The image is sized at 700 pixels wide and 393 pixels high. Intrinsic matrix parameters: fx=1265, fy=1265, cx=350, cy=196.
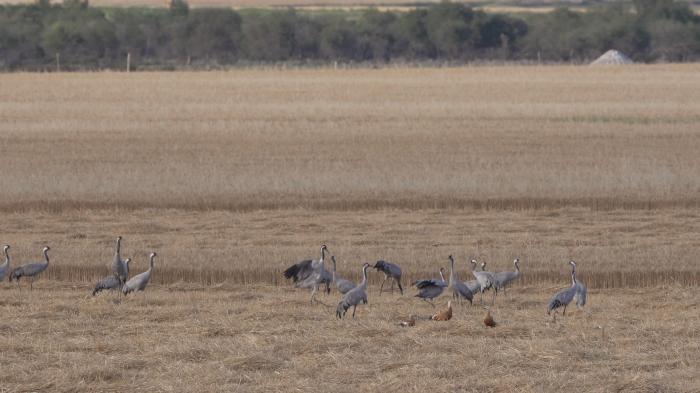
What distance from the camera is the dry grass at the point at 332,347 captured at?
998 cm

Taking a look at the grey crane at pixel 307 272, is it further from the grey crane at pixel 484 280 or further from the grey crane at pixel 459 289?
the grey crane at pixel 484 280

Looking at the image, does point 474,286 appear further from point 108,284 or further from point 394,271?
point 108,284

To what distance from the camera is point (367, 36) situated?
97.7 meters

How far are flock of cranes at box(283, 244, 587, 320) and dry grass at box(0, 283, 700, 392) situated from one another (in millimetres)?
196

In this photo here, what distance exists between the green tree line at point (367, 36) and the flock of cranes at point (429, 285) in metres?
75.0

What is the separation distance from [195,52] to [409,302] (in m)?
82.7

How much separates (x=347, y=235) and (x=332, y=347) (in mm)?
8476

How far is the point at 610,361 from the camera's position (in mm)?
10609

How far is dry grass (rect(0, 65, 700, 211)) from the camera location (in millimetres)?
23812

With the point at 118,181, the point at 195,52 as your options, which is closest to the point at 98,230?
the point at 118,181

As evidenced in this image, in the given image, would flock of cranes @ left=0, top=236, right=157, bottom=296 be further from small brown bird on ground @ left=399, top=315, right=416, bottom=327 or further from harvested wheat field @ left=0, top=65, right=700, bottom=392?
small brown bird on ground @ left=399, top=315, right=416, bottom=327

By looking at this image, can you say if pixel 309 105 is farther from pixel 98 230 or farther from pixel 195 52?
pixel 195 52

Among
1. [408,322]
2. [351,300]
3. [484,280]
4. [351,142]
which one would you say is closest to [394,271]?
[484,280]

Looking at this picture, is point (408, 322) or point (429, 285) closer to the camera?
point (408, 322)
